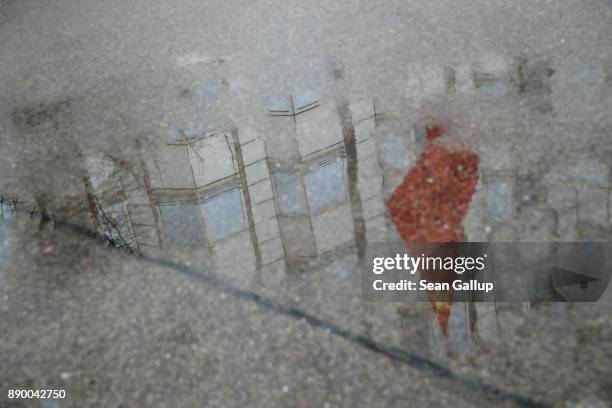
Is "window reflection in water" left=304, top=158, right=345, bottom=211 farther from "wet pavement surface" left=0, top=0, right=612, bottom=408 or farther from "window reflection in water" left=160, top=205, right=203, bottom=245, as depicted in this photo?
"window reflection in water" left=160, top=205, right=203, bottom=245

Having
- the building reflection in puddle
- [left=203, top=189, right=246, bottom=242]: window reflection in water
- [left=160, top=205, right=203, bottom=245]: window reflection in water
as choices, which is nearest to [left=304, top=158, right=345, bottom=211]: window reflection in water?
the building reflection in puddle

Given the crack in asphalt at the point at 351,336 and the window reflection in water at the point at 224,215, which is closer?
the crack in asphalt at the point at 351,336

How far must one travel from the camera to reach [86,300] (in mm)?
3967

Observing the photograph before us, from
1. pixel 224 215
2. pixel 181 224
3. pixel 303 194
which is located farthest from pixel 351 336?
pixel 181 224

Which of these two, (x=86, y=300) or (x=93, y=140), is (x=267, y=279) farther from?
(x=93, y=140)

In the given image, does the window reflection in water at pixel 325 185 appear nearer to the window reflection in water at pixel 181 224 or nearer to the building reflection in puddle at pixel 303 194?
the building reflection in puddle at pixel 303 194

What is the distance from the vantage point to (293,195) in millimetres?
4609

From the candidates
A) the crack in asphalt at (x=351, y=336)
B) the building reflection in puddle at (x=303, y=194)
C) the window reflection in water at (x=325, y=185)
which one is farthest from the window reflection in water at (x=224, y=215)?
the window reflection in water at (x=325, y=185)

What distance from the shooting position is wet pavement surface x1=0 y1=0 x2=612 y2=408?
3.41 m

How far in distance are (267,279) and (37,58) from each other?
4.13 meters

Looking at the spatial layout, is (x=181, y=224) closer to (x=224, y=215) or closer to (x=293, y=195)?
(x=224, y=215)

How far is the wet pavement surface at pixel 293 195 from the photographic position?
341 centimetres

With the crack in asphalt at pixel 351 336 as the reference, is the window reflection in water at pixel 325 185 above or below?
above

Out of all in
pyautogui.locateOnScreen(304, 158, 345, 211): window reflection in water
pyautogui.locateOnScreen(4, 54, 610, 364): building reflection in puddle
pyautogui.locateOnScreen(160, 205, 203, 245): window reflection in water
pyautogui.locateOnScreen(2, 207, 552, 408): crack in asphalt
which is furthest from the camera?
pyautogui.locateOnScreen(304, 158, 345, 211): window reflection in water
